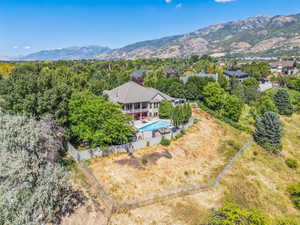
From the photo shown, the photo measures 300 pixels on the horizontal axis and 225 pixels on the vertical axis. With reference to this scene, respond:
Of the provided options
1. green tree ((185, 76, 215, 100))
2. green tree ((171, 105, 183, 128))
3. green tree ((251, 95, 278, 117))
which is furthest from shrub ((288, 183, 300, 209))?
green tree ((185, 76, 215, 100))

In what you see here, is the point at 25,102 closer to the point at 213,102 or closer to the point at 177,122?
the point at 177,122

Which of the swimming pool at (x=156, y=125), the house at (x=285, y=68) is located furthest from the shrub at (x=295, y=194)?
the house at (x=285, y=68)

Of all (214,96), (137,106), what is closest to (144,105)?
(137,106)

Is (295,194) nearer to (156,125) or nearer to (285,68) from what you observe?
(156,125)

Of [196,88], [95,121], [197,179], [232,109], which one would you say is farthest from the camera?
[196,88]

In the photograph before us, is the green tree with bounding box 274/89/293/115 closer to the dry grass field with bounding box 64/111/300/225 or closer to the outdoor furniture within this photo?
the dry grass field with bounding box 64/111/300/225

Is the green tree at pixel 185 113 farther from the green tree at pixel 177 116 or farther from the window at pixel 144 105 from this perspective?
the window at pixel 144 105
